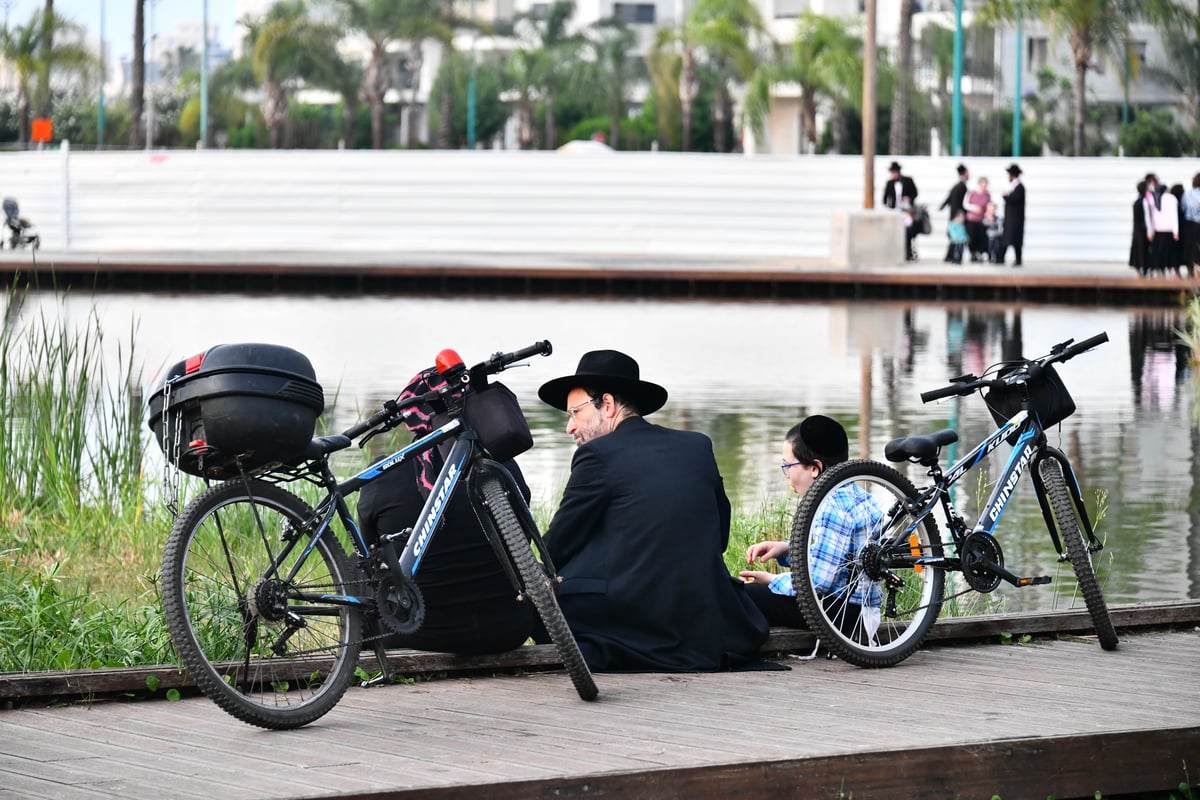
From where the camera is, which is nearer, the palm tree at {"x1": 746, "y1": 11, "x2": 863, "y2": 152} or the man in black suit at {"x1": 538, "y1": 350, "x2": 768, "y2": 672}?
the man in black suit at {"x1": 538, "y1": 350, "x2": 768, "y2": 672}

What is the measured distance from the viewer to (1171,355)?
2230 cm

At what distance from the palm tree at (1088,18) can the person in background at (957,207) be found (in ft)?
41.9

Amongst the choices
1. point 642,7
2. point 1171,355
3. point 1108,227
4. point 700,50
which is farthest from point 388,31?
point 1171,355

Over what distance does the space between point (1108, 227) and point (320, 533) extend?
34.3 meters

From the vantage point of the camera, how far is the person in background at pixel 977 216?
34812 mm

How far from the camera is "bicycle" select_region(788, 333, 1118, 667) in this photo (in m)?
6.10

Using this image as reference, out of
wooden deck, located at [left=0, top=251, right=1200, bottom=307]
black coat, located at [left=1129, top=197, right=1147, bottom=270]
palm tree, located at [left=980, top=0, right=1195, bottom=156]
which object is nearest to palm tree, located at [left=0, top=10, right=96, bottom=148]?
palm tree, located at [left=980, top=0, right=1195, bottom=156]

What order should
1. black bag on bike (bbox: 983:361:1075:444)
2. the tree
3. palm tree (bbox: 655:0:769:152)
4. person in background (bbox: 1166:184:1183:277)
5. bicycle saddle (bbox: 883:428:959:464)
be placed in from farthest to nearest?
the tree < palm tree (bbox: 655:0:769:152) < person in background (bbox: 1166:184:1183:277) < black bag on bike (bbox: 983:361:1075:444) < bicycle saddle (bbox: 883:428:959:464)

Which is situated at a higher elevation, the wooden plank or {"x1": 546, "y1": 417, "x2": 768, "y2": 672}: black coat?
{"x1": 546, "y1": 417, "x2": 768, "y2": 672}: black coat

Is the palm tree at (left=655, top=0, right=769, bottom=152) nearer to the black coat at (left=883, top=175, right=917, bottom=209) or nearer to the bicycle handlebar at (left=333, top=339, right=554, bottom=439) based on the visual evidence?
the black coat at (left=883, top=175, right=917, bottom=209)

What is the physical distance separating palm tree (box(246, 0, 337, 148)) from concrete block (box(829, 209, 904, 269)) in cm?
3363

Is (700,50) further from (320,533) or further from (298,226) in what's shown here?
(320,533)

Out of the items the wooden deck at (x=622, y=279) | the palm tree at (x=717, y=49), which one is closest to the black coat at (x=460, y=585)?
the wooden deck at (x=622, y=279)

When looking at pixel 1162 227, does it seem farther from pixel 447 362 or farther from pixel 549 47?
pixel 549 47
